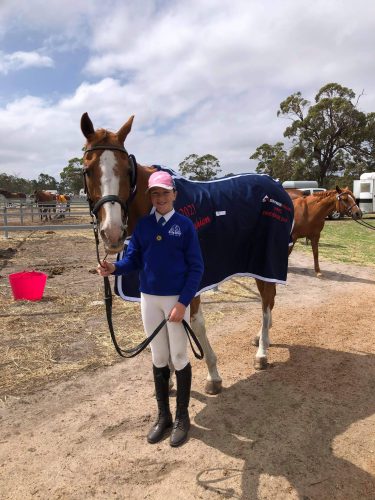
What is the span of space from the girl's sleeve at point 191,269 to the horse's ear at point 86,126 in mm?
962

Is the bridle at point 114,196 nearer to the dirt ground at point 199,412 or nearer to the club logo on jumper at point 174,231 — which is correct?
the club logo on jumper at point 174,231

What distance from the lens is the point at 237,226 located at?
11.9 feet

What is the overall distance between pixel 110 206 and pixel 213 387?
1.96 meters

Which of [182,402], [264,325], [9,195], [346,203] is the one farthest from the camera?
[9,195]

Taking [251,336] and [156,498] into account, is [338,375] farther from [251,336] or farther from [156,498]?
[156,498]

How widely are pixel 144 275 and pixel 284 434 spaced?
157 cm

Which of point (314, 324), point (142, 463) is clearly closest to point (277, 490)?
point (142, 463)

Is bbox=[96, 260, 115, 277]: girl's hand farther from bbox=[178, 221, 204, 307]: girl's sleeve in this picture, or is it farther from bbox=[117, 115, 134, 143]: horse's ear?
bbox=[117, 115, 134, 143]: horse's ear

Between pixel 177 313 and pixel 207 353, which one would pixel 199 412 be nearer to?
pixel 207 353

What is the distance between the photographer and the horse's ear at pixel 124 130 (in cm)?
264

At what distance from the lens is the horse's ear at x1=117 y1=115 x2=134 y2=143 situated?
2.64 metres

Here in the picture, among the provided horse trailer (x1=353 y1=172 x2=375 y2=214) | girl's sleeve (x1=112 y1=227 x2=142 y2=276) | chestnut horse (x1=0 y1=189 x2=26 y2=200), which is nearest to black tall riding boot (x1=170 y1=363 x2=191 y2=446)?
girl's sleeve (x1=112 y1=227 x2=142 y2=276)

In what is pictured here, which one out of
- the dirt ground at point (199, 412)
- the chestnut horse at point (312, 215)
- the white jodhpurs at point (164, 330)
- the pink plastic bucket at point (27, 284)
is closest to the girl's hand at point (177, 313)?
the white jodhpurs at point (164, 330)

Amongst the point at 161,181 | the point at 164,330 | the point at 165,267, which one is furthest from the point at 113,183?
the point at 164,330
